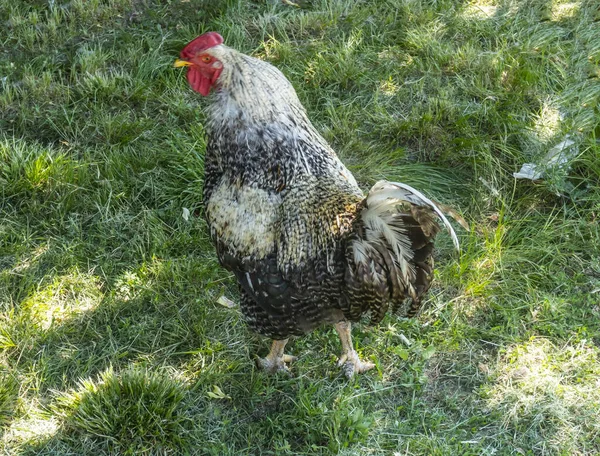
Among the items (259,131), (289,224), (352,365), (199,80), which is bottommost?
(352,365)

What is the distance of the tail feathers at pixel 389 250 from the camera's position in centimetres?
272

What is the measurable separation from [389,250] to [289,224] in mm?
Answer: 543

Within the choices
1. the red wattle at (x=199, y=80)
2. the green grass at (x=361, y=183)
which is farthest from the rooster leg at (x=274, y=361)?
the red wattle at (x=199, y=80)

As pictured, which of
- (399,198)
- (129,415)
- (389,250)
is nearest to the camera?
(399,198)

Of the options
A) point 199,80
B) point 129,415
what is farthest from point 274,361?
point 199,80

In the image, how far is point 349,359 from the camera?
3.76 meters

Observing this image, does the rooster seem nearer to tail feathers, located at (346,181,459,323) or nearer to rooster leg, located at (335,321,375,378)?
tail feathers, located at (346,181,459,323)

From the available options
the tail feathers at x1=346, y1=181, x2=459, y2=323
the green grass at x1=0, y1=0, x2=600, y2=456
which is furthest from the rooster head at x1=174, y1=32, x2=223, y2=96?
the green grass at x1=0, y1=0, x2=600, y2=456

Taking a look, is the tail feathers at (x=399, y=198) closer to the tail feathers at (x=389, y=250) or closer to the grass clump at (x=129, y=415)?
the tail feathers at (x=389, y=250)

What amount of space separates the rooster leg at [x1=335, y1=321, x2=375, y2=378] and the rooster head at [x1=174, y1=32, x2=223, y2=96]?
5.29 feet

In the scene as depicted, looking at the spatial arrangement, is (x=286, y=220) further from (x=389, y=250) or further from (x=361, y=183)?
(x=361, y=183)

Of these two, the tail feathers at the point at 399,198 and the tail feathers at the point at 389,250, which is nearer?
the tail feathers at the point at 399,198

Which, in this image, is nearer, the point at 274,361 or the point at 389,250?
the point at 389,250

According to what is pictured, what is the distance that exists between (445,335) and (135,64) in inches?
140
